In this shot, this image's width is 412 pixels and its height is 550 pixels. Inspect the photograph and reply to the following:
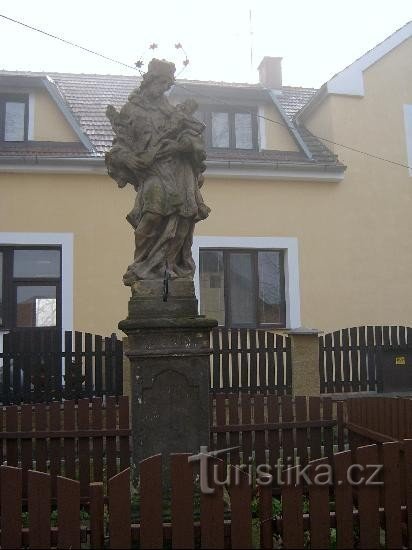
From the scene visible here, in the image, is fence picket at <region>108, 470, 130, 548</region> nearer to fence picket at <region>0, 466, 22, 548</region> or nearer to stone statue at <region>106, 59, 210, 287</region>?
fence picket at <region>0, 466, 22, 548</region>

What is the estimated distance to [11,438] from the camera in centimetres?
530

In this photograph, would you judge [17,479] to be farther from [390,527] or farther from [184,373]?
[390,527]

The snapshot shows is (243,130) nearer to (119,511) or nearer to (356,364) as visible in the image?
(356,364)

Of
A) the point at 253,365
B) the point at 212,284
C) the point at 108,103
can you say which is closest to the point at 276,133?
the point at 212,284

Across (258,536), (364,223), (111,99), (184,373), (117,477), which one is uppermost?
(111,99)

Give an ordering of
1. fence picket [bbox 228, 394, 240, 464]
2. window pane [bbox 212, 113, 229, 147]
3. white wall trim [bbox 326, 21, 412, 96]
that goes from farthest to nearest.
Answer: window pane [bbox 212, 113, 229, 147] < white wall trim [bbox 326, 21, 412, 96] < fence picket [bbox 228, 394, 240, 464]

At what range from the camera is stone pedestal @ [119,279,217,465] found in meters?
4.26

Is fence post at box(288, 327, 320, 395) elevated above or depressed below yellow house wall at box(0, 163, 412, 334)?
below

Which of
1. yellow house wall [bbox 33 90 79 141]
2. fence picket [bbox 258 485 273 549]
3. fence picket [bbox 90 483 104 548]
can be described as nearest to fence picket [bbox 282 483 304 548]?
fence picket [bbox 258 485 273 549]

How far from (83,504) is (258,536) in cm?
151

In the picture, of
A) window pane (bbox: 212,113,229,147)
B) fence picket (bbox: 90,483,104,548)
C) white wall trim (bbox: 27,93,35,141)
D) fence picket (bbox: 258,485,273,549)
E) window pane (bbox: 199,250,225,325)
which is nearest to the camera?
fence picket (bbox: 90,483,104,548)

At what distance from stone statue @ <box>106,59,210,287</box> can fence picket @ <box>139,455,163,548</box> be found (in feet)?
5.43

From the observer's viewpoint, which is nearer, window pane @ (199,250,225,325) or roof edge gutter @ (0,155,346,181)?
roof edge gutter @ (0,155,346,181)

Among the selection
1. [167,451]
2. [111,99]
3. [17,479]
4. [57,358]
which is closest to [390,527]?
[167,451]
